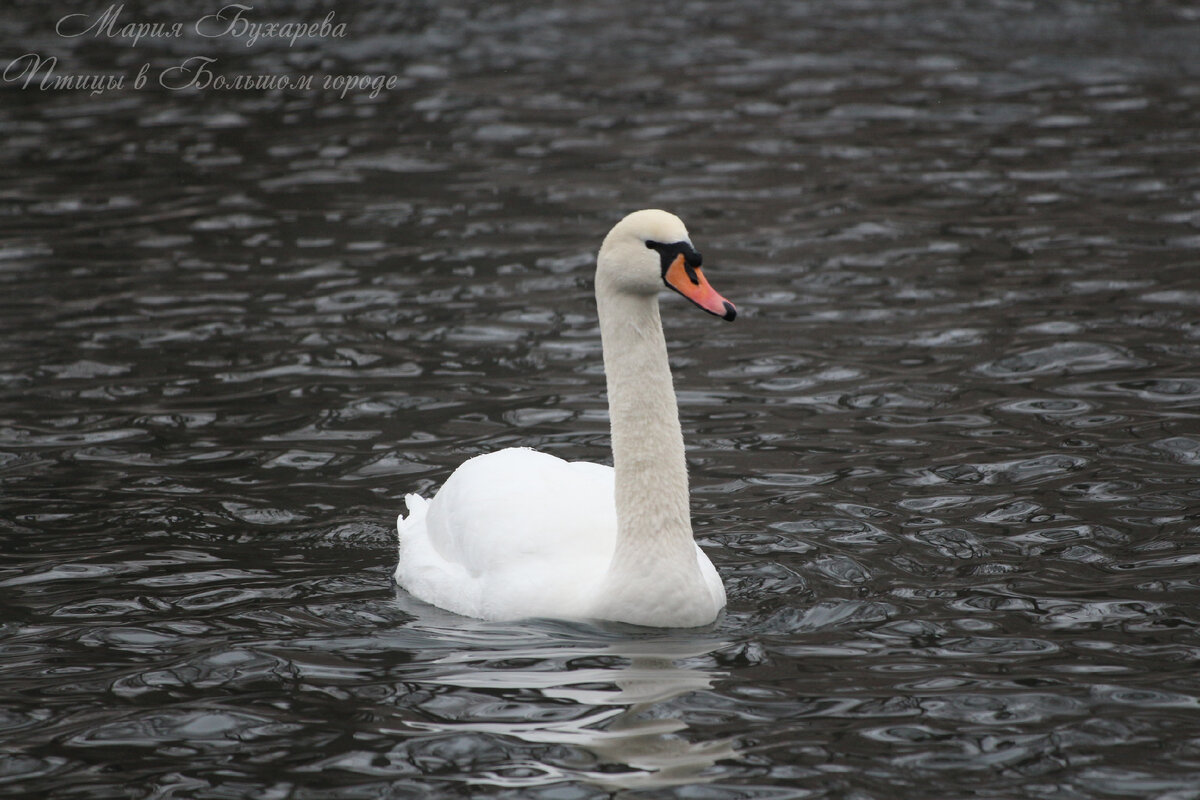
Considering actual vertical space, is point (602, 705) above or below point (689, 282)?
below

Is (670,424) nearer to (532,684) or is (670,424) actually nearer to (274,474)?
(532,684)

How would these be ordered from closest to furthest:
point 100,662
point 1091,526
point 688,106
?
1. point 100,662
2. point 1091,526
3. point 688,106

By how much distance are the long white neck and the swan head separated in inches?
5.8

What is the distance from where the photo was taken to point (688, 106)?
18969 mm

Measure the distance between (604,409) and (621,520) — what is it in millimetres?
3646

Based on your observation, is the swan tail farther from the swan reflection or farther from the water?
the swan reflection

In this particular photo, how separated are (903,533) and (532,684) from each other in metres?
2.59

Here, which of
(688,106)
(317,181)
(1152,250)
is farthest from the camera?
(688,106)

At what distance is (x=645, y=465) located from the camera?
23.8ft

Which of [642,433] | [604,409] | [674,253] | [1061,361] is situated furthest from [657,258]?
[1061,361]

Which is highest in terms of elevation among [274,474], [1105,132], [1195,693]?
[1105,132]

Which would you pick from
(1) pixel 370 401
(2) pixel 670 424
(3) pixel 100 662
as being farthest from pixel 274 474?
(2) pixel 670 424

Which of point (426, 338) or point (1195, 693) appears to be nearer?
point (1195, 693)

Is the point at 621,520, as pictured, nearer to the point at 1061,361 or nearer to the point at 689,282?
the point at 689,282
